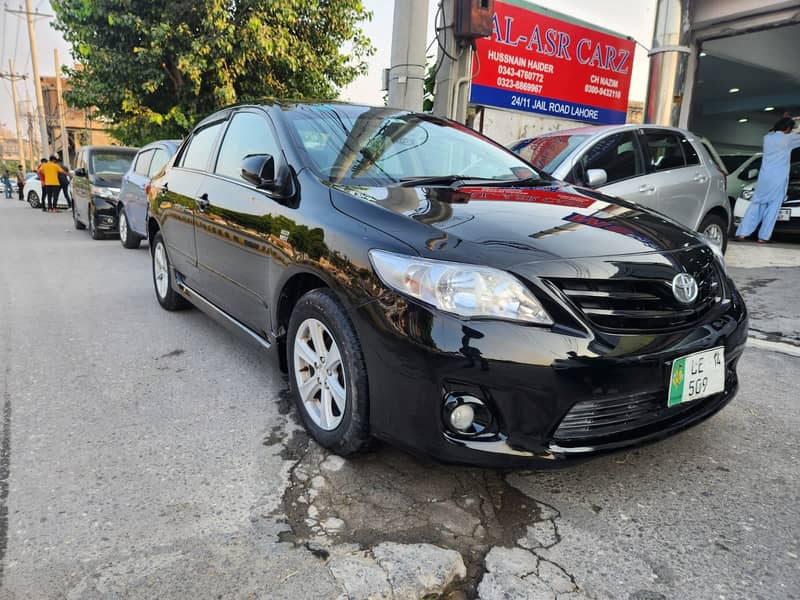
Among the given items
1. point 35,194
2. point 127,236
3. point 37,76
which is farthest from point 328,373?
point 37,76

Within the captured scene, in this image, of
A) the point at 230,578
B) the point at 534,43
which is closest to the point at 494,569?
the point at 230,578

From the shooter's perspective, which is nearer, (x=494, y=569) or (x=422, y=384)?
(x=494, y=569)

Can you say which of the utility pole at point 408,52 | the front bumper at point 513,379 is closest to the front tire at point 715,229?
the utility pole at point 408,52

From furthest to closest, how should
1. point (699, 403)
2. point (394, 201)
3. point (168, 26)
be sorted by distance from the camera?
1. point (168, 26)
2. point (394, 201)
3. point (699, 403)

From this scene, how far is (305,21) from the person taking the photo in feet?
42.3

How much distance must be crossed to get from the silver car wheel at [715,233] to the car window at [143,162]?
6.71 metres

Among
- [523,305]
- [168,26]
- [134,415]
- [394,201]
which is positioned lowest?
[134,415]

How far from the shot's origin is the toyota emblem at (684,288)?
215 cm

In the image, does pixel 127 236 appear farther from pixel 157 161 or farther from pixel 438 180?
pixel 438 180

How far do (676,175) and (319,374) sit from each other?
Answer: 4879 mm

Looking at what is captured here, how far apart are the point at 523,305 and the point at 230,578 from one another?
1.22 m

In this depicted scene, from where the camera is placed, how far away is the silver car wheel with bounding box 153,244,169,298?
4.72m

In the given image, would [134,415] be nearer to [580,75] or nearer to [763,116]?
[580,75]

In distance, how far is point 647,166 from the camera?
577 cm
